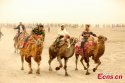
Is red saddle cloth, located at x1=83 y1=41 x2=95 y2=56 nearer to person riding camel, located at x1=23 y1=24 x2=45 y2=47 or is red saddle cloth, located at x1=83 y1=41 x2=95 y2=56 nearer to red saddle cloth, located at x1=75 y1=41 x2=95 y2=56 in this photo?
red saddle cloth, located at x1=75 y1=41 x2=95 y2=56

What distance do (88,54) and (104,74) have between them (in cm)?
79

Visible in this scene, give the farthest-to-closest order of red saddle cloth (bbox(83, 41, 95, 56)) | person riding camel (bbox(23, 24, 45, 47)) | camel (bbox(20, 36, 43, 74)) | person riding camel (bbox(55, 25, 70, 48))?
red saddle cloth (bbox(83, 41, 95, 56)) → person riding camel (bbox(55, 25, 70, 48)) → person riding camel (bbox(23, 24, 45, 47)) → camel (bbox(20, 36, 43, 74))

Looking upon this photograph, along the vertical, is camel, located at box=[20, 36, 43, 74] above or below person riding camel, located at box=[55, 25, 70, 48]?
below

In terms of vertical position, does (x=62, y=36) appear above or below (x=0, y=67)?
above

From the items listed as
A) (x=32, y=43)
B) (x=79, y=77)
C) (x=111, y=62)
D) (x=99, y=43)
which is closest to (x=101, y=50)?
(x=99, y=43)

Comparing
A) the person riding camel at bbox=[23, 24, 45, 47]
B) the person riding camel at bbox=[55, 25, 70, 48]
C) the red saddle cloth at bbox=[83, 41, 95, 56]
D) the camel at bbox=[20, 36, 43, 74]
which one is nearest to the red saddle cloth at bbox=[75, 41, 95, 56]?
the red saddle cloth at bbox=[83, 41, 95, 56]

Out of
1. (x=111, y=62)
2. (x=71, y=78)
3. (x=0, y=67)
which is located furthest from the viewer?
(x=111, y=62)

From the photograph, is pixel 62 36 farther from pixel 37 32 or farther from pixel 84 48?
pixel 84 48

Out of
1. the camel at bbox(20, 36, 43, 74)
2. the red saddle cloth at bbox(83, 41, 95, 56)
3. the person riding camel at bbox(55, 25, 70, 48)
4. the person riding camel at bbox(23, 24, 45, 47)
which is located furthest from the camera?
the red saddle cloth at bbox(83, 41, 95, 56)

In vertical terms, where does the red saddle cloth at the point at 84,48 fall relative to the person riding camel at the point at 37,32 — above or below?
below

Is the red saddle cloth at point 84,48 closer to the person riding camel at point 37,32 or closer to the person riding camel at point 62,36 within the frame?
the person riding camel at point 62,36

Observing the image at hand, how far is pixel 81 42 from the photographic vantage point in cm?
1245

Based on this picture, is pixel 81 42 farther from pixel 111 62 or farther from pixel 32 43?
pixel 111 62

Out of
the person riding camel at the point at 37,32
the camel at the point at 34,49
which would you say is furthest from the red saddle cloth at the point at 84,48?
the camel at the point at 34,49
